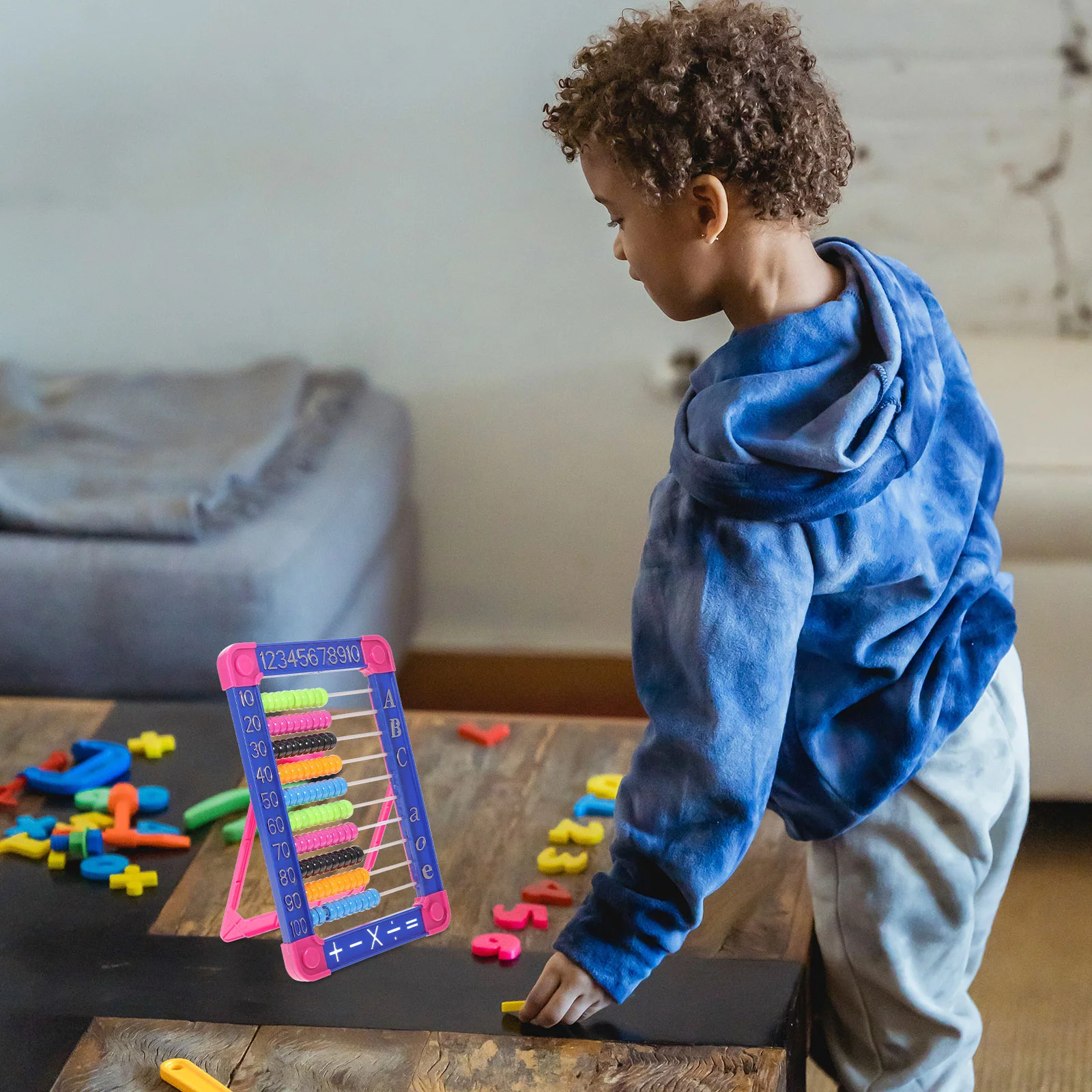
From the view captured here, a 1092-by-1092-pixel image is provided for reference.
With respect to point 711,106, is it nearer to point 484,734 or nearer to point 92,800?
point 484,734

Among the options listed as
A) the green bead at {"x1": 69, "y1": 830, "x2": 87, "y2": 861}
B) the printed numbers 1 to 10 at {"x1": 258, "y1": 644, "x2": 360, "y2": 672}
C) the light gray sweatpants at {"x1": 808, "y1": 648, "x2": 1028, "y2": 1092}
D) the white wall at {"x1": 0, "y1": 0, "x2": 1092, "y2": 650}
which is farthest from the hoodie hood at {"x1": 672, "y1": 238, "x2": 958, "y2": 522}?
the white wall at {"x1": 0, "y1": 0, "x2": 1092, "y2": 650}

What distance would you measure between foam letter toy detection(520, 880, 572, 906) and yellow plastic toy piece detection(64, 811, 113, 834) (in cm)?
38

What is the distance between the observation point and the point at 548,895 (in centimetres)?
104

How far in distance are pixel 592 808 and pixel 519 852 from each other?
8 centimetres

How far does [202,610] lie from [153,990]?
2.61ft

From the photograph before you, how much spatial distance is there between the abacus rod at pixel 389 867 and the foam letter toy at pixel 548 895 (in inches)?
3.9

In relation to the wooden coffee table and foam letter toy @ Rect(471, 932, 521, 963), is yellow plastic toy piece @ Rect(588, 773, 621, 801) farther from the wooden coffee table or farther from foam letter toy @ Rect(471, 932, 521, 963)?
foam letter toy @ Rect(471, 932, 521, 963)

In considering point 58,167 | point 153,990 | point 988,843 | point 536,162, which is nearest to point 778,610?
point 988,843

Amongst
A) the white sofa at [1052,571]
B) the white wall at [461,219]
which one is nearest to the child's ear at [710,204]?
the white sofa at [1052,571]

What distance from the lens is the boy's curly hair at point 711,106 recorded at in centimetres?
81

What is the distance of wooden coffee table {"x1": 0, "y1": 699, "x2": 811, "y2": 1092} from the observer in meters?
0.86

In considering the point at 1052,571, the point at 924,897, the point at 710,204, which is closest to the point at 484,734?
the point at 924,897

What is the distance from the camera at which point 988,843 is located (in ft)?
3.14

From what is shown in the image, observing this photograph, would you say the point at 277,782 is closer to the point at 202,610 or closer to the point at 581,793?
the point at 581,793
